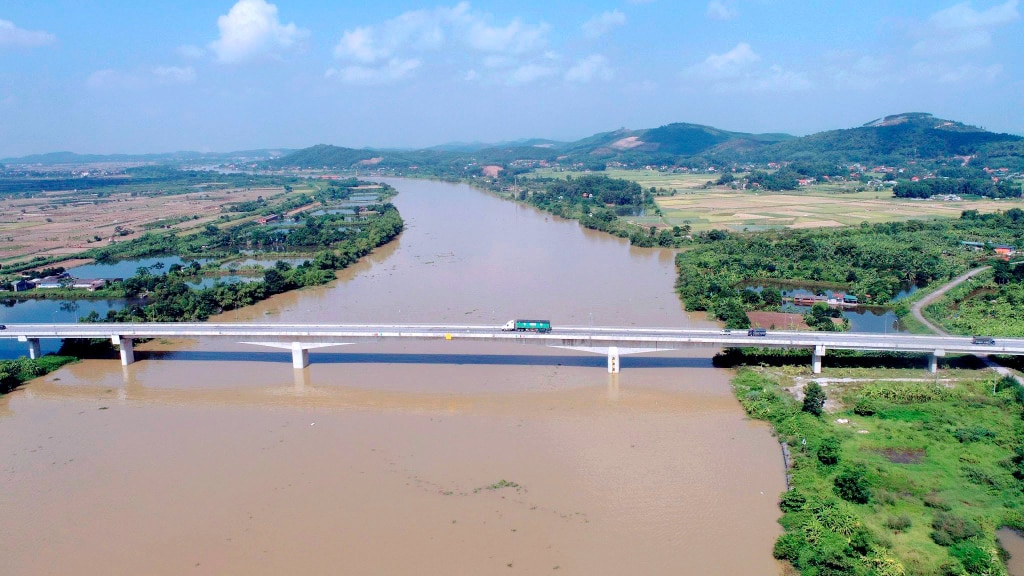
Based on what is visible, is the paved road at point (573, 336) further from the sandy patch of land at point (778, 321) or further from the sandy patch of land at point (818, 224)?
the sandy patch of land at point (818, 224)

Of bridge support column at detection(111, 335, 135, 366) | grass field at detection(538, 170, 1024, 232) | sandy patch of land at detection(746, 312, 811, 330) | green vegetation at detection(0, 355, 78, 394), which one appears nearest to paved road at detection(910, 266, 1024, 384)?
sandy patch of land at detection(746, 312, 811, 330)

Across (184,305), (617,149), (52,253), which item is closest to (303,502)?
(184,305)

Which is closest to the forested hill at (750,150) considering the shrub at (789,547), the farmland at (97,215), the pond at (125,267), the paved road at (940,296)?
the farmland at (97,215)

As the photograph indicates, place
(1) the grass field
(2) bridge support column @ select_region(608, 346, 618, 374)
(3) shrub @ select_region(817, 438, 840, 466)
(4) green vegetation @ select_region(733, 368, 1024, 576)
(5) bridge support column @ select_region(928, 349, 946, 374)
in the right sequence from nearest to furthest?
(4) green vegetation @ select_region(733, 368, 1024, 576), (3) shrub @ select_region(817, 438, 840, 466), (5) bridge support column @ select_region(928, 349, 946, 374), (2) bridge support column @ select_region(608, 346, 618, 374), (1) the grass field

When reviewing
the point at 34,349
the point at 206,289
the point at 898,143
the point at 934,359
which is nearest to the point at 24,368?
the point at 34,349

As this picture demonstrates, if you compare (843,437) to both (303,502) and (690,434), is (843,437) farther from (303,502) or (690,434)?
(303,502)

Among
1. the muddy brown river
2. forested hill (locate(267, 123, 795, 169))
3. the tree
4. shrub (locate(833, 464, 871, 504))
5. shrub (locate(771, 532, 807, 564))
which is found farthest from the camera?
forested hill (locate(267, 123, 795, 169))

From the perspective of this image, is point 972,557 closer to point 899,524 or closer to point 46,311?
point 899,524

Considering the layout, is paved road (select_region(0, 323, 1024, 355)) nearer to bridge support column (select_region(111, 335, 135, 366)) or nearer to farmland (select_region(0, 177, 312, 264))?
bridge support column (select_region(111, 335, 135, 366))
